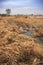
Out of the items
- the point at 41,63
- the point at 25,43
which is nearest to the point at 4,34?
the point at 25,43

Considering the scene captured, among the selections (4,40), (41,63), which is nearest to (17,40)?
(4,40)

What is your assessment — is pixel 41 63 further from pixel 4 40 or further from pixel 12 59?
pixel 4 40

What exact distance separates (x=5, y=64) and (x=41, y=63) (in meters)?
0.65

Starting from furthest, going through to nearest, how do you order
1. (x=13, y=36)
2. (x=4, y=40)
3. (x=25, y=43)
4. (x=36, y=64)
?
(x=13, y=36), (x=4, y=40), (x=25, y=43), (x=36, y=64)

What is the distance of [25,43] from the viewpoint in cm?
401

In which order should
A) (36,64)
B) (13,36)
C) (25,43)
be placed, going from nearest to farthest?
1. (36,64)
2. (25,43)
3. (13,36)

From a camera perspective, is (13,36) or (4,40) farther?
(13,36)

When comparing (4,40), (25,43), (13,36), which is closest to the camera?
(25,43)

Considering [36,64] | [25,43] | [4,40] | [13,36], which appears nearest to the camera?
[36,64]

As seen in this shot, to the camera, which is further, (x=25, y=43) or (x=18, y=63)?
(x=25, y=43)

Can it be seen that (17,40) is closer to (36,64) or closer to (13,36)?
(13,36)

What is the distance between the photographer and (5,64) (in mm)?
3465

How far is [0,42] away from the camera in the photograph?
4129 mm

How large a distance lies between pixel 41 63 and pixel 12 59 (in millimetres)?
530
